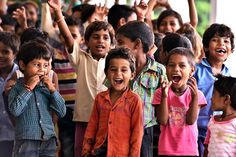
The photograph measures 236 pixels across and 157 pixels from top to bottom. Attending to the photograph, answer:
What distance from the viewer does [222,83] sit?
14.2ft

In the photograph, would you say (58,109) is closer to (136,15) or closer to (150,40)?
(150,40)

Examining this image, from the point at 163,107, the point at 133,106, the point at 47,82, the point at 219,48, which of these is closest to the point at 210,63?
the point at 219,48

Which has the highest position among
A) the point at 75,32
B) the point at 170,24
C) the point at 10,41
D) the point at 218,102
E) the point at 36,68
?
the point at 170,24

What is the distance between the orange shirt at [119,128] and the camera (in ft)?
13.8

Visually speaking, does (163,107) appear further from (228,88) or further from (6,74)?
(6,74)

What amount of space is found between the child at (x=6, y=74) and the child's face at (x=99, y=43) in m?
0.61

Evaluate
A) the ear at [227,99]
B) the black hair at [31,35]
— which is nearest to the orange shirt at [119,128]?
the ear at [227,99]

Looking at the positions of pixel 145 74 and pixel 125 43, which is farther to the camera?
pixel 125 43

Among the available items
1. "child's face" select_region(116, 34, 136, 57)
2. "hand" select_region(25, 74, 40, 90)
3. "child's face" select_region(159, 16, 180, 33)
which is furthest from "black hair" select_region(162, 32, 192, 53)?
"child's face" select_region(159, 16, 180, 33)

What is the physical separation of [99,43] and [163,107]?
98 cm

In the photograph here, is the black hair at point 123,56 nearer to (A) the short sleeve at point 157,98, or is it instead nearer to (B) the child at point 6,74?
(A) the short sleeve at point 157,98

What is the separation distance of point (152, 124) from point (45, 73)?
839mm

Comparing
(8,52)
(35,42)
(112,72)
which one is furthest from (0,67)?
(112,72)

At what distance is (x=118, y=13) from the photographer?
600 cm
